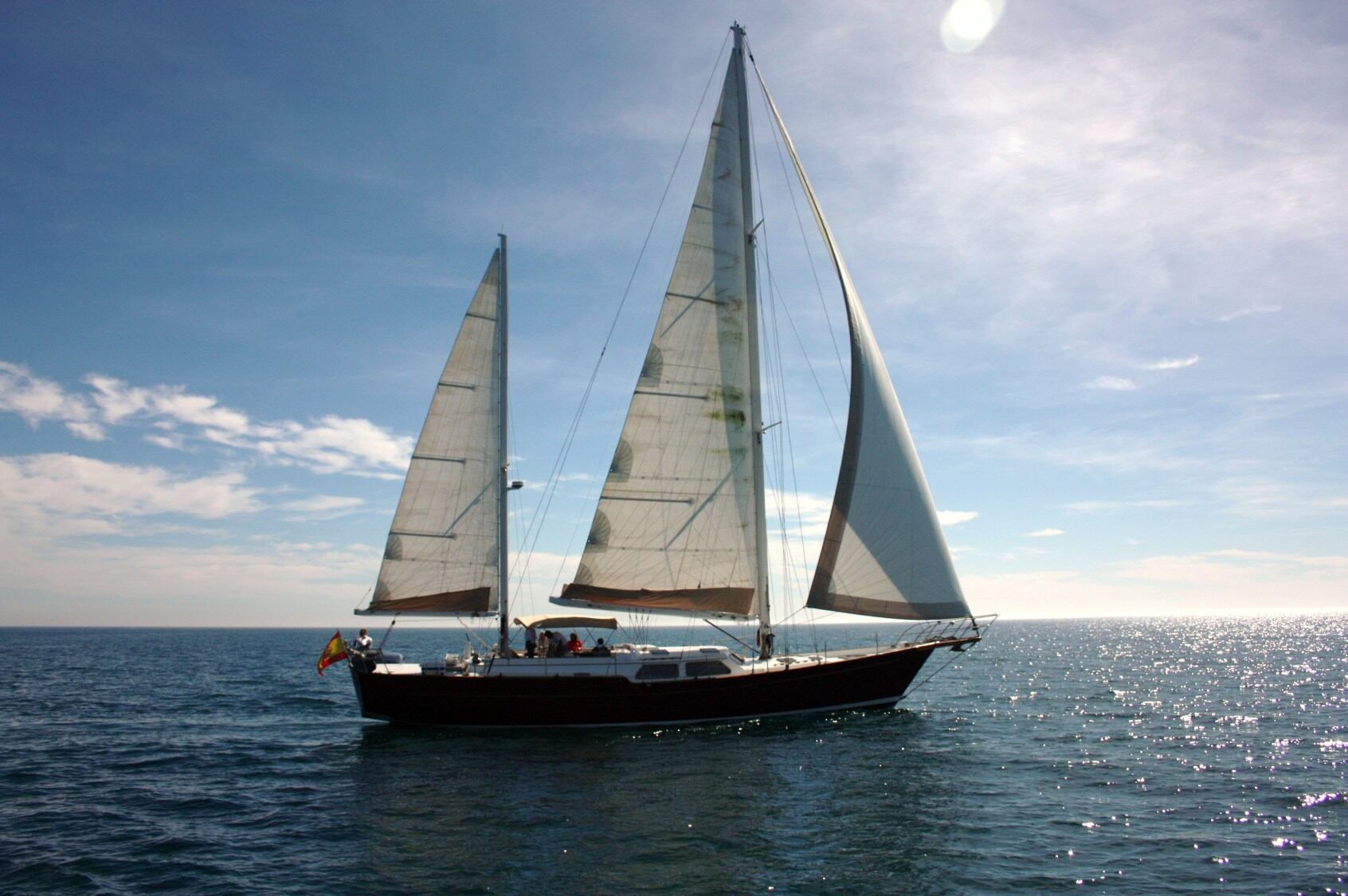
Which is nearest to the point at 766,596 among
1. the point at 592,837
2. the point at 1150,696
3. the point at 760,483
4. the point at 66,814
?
the point at 760,483

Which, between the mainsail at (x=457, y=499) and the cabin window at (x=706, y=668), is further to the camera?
the mainsail at (x=457, y=499)

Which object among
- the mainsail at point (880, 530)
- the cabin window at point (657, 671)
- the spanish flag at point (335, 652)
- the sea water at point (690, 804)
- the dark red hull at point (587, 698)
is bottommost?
the sea water at point (690, 804)

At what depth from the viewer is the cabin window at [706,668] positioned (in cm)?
2595

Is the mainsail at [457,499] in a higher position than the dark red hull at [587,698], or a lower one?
higher

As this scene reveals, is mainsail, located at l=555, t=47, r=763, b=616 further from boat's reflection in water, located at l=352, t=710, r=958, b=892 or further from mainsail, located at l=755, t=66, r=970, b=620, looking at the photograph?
boat's reflection in water, located at l=352, t=710, r=958, b=892

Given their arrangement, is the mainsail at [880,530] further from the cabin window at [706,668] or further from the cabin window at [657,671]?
the cabin window at [657,671]

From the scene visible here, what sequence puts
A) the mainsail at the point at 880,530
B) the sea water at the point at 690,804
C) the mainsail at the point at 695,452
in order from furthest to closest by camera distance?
the mainsail at the point at 695,452 → the mainsail at the point at 880,530 → the sea water at the point at 690,804

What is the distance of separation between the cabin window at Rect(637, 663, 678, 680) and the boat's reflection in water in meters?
1.71

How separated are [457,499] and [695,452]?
800cm

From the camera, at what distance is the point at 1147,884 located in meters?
13.3

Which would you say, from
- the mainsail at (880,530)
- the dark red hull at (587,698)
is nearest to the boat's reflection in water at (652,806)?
the dark red hull at (587,698)

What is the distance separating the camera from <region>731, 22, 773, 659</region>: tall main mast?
26.9 meters

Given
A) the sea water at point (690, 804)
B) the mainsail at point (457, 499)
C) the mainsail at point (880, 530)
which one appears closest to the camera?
the sea water at point (690, 804)

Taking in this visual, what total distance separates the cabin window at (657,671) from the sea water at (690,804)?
67.0 inches
